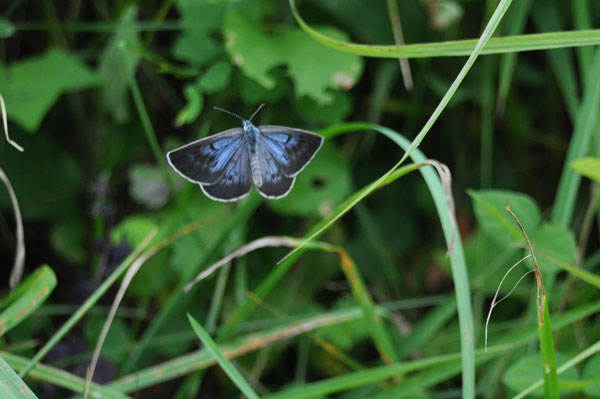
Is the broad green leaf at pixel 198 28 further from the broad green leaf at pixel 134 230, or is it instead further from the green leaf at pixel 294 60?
the broad green leaf at pixel 134 230

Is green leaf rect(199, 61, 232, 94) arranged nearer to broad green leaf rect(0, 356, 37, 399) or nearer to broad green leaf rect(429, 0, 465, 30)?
broad green leaf rect(429, 0, 465, 30)

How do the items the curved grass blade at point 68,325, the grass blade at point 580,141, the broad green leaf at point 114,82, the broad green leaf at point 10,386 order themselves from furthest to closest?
the broad green leaf at point 114,82, the grass blade at point 580,141, the curved grass blade at point 68,325, the broad green leaf at point 10,386

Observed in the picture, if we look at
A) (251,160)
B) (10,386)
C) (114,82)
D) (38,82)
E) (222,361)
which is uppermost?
(114,82)

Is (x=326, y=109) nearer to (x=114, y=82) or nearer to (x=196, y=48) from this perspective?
(x=196, y=48)

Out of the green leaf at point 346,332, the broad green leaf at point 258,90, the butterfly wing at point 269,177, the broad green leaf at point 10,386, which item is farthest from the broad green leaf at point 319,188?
the broad green leaf at point 10,386

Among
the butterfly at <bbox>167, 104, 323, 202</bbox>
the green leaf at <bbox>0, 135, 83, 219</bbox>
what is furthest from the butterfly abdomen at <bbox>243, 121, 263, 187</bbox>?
the green leaf at <bbox>0, 135, 83, 219</bbox>

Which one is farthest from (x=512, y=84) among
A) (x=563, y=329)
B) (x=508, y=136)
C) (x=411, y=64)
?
(x=563, y=329)

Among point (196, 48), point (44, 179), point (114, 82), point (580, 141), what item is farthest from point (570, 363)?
point (44, 179)
